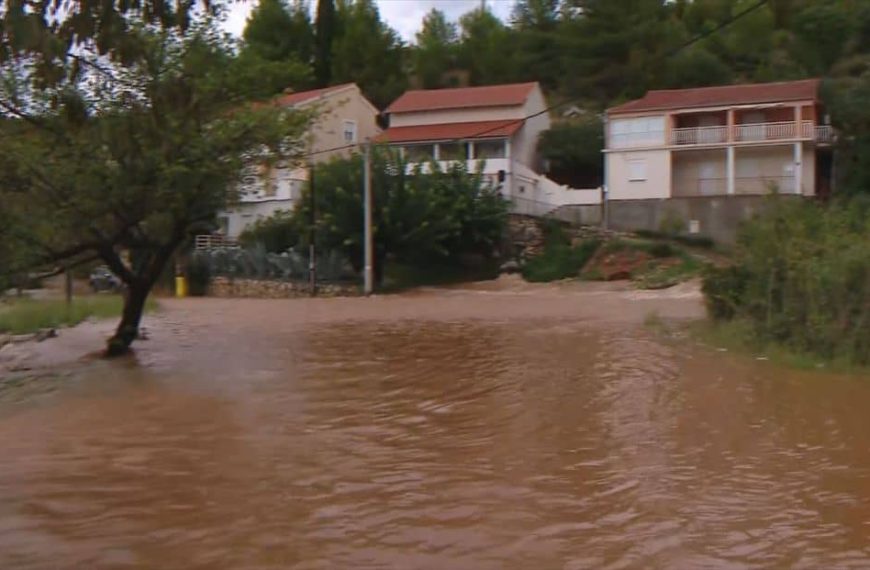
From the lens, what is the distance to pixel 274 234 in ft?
154

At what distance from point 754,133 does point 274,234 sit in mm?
22813

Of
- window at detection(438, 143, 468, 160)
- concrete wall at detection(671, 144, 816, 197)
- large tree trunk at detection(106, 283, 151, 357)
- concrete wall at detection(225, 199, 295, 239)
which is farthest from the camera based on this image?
window at detection(438, 143, 468, 160)

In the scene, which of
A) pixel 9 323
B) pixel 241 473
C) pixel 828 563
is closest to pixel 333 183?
pixel 9 323

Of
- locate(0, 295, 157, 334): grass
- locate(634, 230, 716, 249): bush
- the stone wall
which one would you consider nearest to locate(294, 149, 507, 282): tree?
the stone wall

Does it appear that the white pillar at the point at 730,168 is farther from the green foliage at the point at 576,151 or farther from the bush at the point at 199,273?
the bush at the point at 199,273

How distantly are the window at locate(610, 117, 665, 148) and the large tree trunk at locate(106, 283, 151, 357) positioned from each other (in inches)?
1331

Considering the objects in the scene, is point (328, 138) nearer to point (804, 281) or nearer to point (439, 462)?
point (804, 281)

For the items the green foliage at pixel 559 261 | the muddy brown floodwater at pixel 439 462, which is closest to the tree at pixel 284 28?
the green foliage at pixel 559 261

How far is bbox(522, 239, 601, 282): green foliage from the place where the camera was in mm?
43312

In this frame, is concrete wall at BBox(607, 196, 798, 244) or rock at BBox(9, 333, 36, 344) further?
concrete wall at BBox(607, 196, 798, 244)

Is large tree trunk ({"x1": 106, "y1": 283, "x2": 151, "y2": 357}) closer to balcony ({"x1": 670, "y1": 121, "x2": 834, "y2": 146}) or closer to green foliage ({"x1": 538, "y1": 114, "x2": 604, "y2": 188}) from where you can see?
balcony ({"x1": 670, "y1": 121, "x2": 834, "y2": 146})

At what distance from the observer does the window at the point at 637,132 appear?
4941cm

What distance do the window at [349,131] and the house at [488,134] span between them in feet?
5.77

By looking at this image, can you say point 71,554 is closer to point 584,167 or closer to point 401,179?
point 401,179
